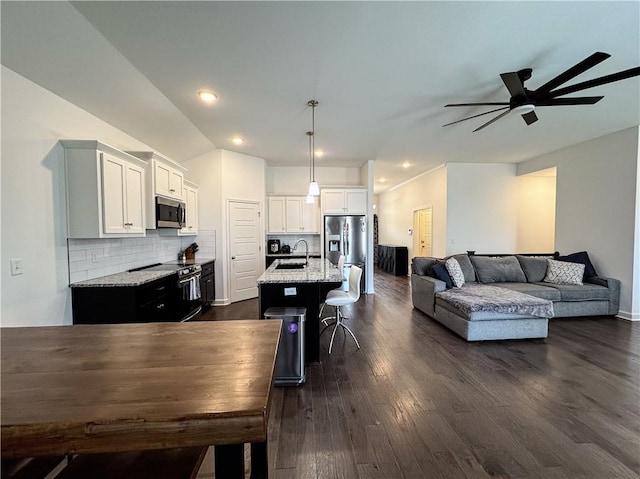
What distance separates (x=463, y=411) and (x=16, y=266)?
3.57 meters

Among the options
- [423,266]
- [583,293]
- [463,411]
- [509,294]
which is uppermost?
[423,266]

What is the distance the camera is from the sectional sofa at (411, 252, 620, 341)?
344 cm

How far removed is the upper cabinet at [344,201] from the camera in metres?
6.29

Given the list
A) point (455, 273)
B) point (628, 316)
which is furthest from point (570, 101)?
point (628, 316)

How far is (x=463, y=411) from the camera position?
2145 mm

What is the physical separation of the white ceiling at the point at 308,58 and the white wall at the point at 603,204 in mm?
570

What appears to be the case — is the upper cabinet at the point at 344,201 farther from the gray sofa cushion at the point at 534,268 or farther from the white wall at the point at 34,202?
the white wall at the point at 34,202

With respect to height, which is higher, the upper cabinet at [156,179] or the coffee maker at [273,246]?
the upper cabinet at [156,179]

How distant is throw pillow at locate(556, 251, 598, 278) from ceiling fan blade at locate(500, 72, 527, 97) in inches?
144

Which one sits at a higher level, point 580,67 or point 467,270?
point 580,67

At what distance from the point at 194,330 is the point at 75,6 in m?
2.43

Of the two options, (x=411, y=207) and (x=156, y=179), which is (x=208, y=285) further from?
(x=411, y=207)

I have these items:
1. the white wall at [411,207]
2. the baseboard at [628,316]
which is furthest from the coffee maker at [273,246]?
the baseboard at [628,316]

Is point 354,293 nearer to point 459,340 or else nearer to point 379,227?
point 459,340
